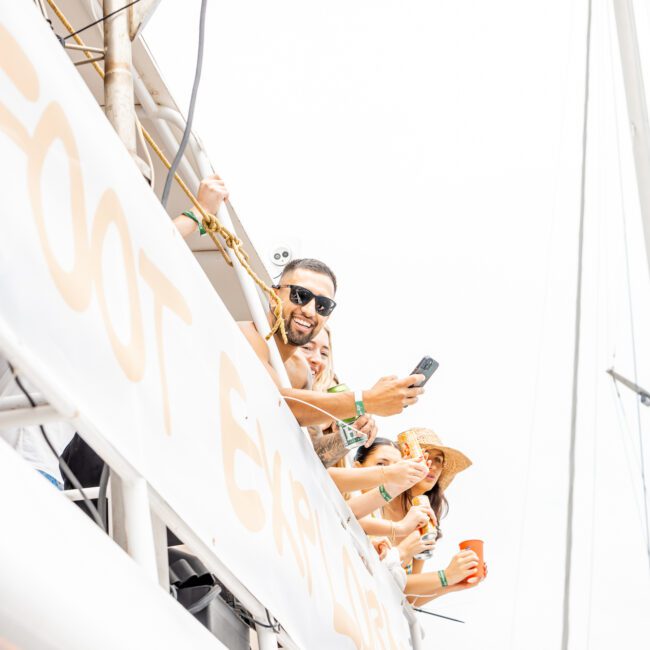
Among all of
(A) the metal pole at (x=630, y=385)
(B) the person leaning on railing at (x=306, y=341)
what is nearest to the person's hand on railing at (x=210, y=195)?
(B) the person leaning on railing at (x=306, y=341)

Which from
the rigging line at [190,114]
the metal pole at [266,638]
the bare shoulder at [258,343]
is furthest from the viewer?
the bare shoulder at [258,343]

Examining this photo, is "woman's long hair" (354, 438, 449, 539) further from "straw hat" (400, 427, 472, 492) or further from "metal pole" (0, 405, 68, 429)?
"metal pole" (0, 405, 68, 429)

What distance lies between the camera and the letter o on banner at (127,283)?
1.54m

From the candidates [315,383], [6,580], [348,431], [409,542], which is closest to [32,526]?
[6,580]

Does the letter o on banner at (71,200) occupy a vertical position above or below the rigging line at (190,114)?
below

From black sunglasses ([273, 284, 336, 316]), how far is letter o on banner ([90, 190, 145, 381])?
177 cm

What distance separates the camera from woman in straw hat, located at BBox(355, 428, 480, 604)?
192 inches

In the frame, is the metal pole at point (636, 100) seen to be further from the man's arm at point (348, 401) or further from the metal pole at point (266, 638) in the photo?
the metal pole at point (266, 638)

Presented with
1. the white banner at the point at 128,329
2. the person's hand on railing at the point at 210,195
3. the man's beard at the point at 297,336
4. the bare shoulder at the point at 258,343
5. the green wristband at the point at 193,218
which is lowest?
the white banner at the point at 128,329

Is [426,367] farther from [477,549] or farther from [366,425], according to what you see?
[477,549]

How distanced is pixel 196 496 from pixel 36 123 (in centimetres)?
69

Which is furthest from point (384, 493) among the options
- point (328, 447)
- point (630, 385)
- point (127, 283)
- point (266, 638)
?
point (630, 385)

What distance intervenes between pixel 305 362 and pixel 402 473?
0.58 m

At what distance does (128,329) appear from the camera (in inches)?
63.3
